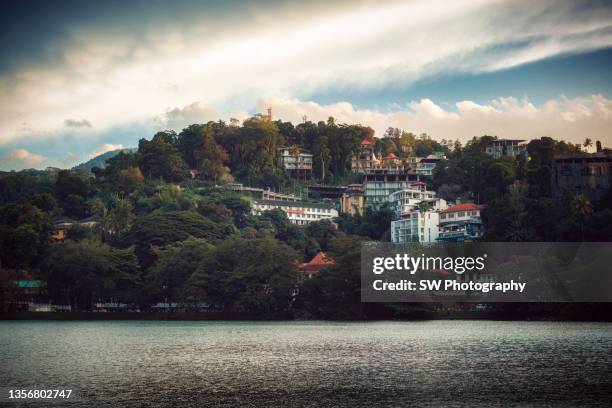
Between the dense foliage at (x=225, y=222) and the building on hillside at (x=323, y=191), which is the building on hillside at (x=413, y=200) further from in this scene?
the building on hillside at (x=323, y=191)

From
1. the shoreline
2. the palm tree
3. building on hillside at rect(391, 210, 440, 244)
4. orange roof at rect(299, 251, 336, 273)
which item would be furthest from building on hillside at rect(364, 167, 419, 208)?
the shoreline

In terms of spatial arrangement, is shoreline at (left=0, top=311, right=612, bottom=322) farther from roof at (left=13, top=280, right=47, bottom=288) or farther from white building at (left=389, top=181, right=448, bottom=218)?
white building at (left=389, top=181, right=448, bottom=218)

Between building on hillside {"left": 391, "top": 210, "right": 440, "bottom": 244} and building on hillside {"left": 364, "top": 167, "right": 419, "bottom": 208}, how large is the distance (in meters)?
16.7

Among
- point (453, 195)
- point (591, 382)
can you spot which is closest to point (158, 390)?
point (591, 382)

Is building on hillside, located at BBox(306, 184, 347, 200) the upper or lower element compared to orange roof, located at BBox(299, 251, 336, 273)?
upper

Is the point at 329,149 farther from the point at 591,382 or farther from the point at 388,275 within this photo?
the point at 591,382

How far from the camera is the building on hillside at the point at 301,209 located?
12514 cm

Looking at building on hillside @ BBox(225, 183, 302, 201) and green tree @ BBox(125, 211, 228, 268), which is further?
building on hillside @ BBox(225, 183, 302, 201)

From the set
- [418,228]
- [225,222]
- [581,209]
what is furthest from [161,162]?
[581,209]

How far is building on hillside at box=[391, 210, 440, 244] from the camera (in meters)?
113

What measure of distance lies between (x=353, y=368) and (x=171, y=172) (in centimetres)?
9477

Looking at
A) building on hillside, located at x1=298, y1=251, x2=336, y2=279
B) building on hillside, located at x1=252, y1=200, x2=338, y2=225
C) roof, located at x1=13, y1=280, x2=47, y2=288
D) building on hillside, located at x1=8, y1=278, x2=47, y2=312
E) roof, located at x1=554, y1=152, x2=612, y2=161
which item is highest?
roof, located at x1=554, y1=152, x2=612, y2=161

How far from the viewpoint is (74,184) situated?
130 metres

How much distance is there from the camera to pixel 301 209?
129m
